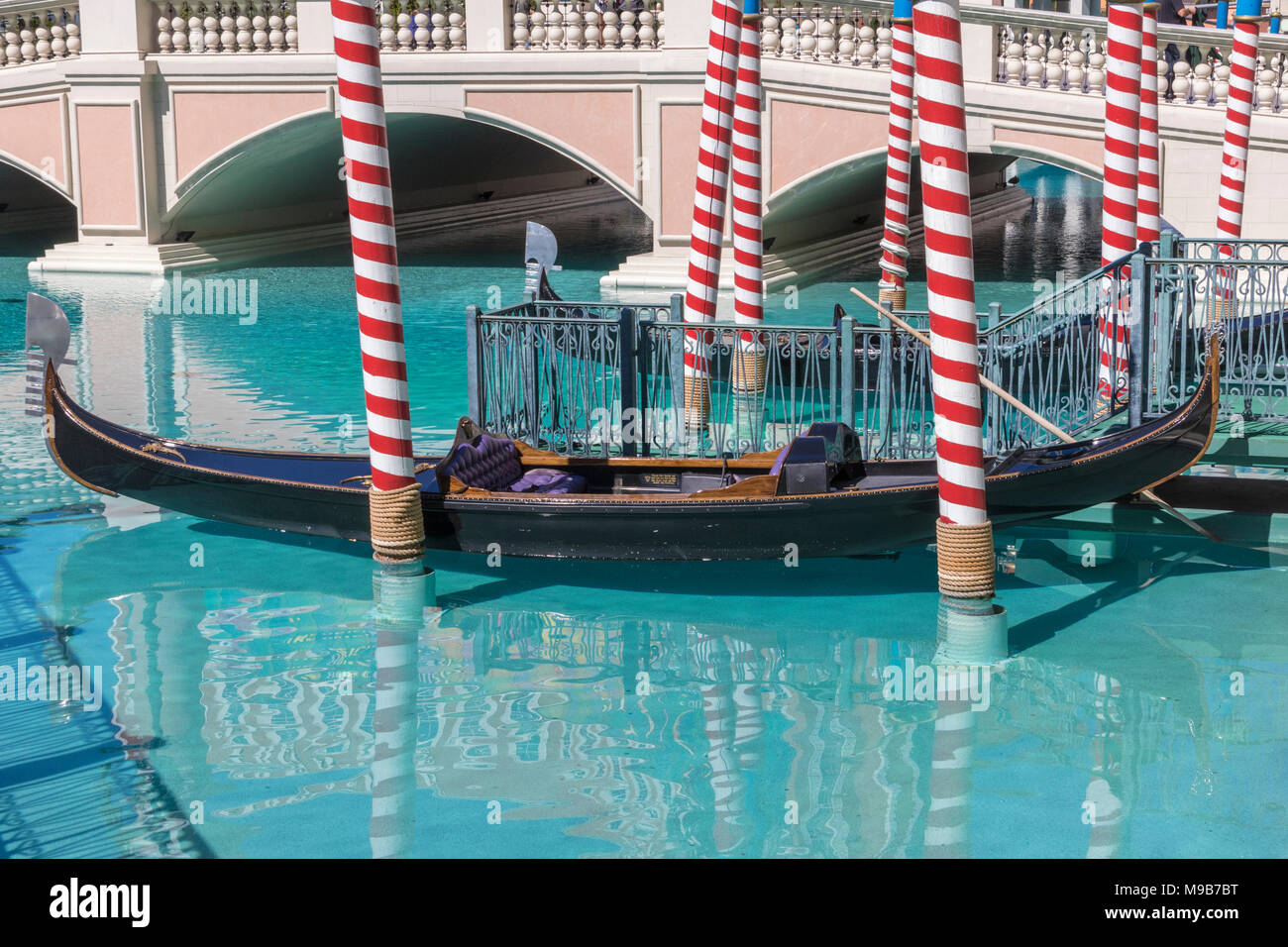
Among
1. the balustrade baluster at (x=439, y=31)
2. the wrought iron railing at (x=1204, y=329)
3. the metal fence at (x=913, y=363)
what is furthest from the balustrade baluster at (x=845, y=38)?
the wrought iron railing at (x=1204, y=329)

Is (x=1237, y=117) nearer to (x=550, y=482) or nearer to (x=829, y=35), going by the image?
(x=829, y=35)

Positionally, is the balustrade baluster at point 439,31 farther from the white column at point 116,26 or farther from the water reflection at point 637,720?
the water reflection at point 637,720

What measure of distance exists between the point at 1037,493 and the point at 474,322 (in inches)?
131

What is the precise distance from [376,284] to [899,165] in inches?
272

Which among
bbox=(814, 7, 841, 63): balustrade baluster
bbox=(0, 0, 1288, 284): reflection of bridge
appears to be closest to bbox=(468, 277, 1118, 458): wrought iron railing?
bbox=(0, 0, 1288, 284): reflection of bridge

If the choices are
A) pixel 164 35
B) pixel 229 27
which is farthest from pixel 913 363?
pixel 164 35

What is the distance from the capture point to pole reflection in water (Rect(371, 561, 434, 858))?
196 inches

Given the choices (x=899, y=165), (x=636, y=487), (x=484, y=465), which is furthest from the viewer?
(x=899, y=165)

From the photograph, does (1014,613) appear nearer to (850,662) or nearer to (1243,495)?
(850,662)

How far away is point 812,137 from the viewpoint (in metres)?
15.8

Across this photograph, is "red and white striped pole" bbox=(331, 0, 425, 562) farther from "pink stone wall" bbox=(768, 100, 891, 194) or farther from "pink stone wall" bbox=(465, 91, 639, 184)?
"pink stone wall" bbox=(465, 91, 639, 184)

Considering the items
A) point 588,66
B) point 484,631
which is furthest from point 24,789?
point 588,66

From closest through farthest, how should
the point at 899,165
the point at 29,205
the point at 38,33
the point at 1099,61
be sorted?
the point at 899,165 → the point at 1099,61 → the point at 38,33 → the point at 29,205

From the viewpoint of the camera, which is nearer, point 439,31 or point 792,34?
point 792,34
